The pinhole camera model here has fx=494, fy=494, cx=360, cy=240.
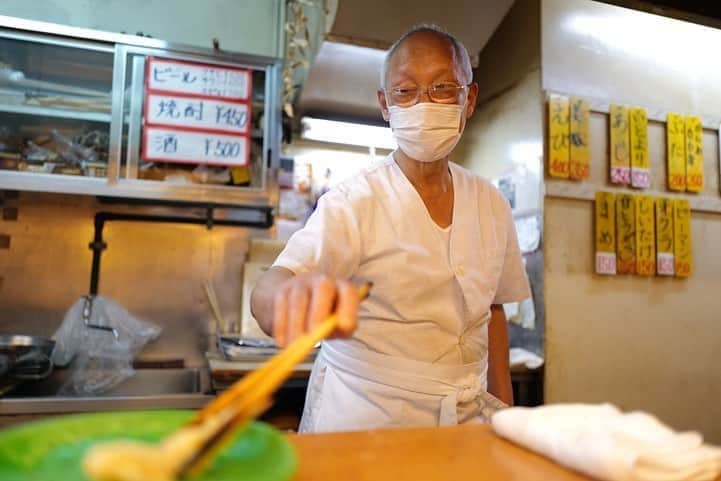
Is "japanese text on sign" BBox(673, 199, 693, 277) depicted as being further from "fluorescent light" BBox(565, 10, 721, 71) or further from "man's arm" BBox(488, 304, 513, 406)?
"man's arm" BBox(488, 304, 513, 406)

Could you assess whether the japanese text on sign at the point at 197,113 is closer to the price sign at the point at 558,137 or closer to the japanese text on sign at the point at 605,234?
the price sign at the point at 558,137

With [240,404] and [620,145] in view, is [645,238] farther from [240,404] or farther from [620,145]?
[240,404]

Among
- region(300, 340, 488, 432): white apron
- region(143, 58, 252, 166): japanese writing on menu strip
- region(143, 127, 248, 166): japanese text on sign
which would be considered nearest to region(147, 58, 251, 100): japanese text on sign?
region(143, 58, 252, 166): japanese writing on menu strip

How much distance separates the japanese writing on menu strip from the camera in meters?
2.55

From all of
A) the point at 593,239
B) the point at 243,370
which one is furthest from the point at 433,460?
the point at 593,239

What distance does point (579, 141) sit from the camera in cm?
258

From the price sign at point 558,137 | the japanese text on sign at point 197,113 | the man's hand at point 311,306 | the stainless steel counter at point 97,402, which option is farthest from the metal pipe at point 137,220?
the man's hand at point 311,306

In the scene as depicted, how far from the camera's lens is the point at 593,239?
2609 mm

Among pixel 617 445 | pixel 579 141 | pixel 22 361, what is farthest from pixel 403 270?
pixel 22 361

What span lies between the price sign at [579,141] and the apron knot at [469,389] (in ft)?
5.36

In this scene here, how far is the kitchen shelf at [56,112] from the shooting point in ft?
7.98

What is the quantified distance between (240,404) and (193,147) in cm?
231

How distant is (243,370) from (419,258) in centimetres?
111

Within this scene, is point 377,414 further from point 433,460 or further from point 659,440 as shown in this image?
point 659,440
